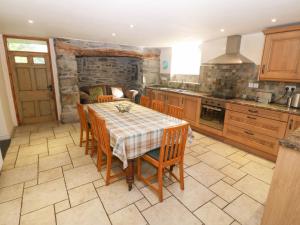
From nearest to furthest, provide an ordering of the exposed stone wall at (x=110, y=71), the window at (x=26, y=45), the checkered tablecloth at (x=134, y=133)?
the checkered tablecloth at (x=134, y=133)
the window at (x=26, y=45)
the exposed stone wall at (x=110, y=71)

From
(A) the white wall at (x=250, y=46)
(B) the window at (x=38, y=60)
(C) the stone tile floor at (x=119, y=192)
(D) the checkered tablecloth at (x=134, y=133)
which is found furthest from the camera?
(B) the window at (x=38, y=60)

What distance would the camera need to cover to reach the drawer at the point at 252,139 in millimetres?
2800

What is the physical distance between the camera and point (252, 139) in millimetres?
3047

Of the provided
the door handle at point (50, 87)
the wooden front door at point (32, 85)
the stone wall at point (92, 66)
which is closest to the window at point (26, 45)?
the wooden front door at point (32, 85)

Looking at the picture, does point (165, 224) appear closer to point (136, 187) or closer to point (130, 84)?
point (136, 187)

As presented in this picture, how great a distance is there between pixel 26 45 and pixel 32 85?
3.14 feet

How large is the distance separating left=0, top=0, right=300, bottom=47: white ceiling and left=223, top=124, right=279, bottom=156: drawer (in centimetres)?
184

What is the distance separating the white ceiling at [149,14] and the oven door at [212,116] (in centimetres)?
155

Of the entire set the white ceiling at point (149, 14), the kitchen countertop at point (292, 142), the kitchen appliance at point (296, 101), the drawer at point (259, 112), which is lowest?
the drawer at point (259, 112)

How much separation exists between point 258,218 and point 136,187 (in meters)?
1.38

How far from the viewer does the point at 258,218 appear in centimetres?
175

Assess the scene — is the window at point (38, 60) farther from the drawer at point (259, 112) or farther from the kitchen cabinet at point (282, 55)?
the kitchen cabinet at point (282, 55)

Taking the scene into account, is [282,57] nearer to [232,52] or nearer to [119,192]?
[232,52]

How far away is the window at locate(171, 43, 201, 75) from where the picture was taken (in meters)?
4.91
